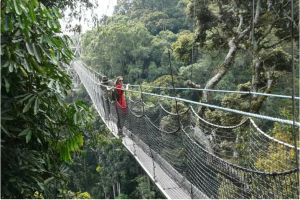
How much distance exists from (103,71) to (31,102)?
11116 millimetres

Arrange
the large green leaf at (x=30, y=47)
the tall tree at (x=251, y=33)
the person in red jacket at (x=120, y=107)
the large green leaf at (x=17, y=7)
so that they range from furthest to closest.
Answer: the tall tree at (x=251, y=33), the person in red jacket at (x=120, y=107), the large green leaf at (x=30, y=47), the large green leaf at (x=17, y=7)

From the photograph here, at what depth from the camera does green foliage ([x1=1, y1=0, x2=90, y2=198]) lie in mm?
833

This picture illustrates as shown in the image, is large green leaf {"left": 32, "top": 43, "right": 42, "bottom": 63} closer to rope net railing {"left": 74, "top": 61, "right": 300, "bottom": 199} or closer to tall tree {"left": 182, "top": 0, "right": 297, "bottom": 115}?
rope net railing {"left": 74, "top": 61, "right": 300, "bottom": 199}

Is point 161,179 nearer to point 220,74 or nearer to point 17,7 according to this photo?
point 17,7

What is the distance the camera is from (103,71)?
11.9 metres

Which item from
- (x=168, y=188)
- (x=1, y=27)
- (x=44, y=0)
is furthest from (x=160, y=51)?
(x=1, y=27)

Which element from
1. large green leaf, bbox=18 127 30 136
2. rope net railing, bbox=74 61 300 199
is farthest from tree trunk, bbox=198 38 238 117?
large green leaf, bbox=18 127 30 136

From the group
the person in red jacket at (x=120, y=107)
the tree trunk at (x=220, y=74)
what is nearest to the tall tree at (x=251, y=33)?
the tree trunk at (x=220, y=74)

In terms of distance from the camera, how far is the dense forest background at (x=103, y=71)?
0.89 m

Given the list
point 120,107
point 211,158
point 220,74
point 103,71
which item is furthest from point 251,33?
point 103,71

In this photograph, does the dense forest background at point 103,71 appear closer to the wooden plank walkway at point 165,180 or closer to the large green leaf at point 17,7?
the large green leaf at point 17,7

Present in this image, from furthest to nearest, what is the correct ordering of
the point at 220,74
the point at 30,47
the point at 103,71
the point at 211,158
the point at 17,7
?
1. the point at 103,71
2. the point at 220,74
3. the point at 211,158
4. the point at 30,47
5. the point at 17,7

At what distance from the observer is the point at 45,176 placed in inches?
43.6

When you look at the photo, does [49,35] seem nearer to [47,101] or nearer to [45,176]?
[47,101]
